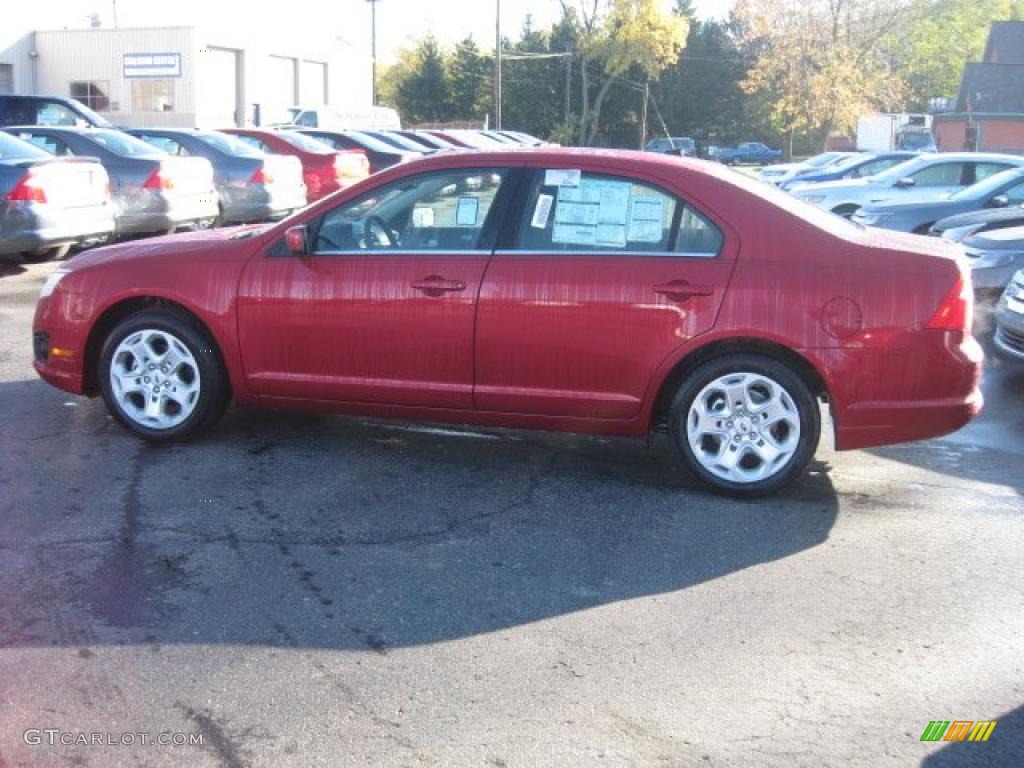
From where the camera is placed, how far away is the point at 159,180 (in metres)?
13.5

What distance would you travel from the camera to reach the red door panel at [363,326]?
565cm

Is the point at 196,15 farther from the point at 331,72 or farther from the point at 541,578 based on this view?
the point at 541,578

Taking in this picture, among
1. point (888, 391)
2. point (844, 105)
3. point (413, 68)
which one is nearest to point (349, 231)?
point (888, 391)

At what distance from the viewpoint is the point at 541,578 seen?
4.57m

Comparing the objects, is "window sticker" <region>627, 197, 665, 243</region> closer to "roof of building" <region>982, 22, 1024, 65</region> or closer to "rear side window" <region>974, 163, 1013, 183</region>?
"rear side window" <region>974, 163, 1013, 183</region>

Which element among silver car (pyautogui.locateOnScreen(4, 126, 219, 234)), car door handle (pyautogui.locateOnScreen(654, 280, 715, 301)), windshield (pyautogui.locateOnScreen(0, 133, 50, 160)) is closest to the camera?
car door handle (pyautogui.locateOnScreen(654, 280, 715, 301))

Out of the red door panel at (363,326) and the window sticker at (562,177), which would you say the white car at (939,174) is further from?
the red door panel at (363,326)

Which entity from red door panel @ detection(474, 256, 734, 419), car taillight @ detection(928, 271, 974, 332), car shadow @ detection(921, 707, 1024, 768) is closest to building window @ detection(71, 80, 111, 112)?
red door panel @ detection(474, 256, 734, 419)

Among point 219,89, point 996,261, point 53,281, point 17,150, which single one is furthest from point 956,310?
point 219,89

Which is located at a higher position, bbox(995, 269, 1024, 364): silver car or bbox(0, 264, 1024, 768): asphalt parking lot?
bbox(995, 269, 1024, 364): silver car

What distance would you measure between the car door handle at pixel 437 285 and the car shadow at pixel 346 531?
0.91 m

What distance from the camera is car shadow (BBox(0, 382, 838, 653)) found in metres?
4.18

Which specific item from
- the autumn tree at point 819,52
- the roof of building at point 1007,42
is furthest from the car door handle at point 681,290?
the roof of building at point 1007,42

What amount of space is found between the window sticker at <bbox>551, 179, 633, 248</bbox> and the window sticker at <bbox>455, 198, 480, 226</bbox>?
0.40m
